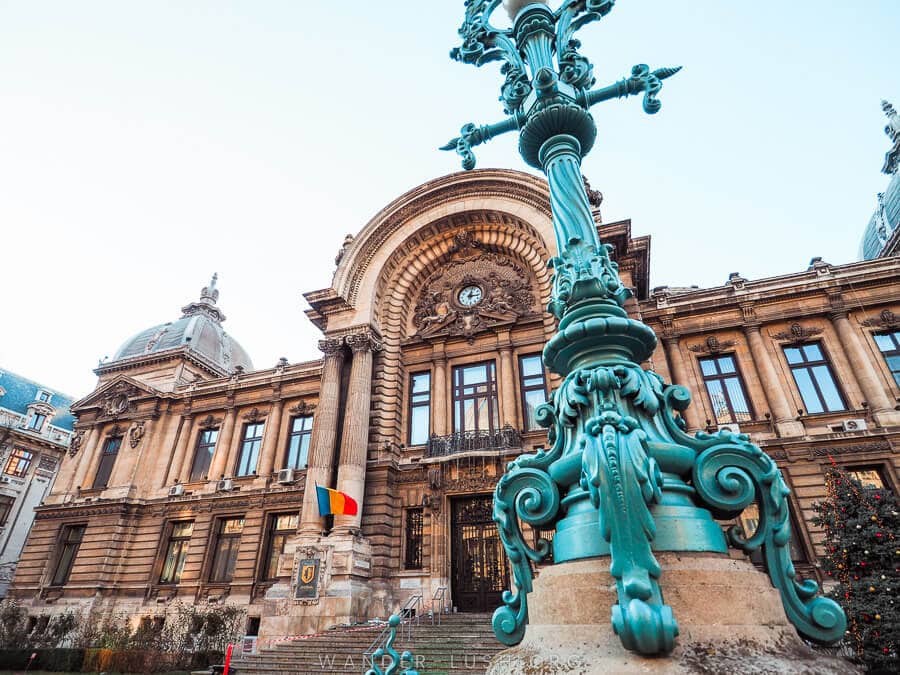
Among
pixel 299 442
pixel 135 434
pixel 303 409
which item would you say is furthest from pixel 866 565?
pixel 135 434

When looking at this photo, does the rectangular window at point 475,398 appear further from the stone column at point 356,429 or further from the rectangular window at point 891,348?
the rectangular window at point 891,348

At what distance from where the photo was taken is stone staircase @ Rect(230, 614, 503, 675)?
9.80 m

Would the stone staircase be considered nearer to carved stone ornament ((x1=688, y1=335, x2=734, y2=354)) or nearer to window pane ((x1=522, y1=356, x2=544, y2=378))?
window pane ((x1=522, y1=356, x2=544, y2=378))

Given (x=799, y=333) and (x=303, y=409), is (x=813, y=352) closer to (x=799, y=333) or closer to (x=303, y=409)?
(x=799, y=333)

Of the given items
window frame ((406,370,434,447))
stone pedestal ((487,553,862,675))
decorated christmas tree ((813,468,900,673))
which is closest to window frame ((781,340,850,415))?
decorated christmas tree ((813,468,900,673))

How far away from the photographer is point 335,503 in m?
14.8

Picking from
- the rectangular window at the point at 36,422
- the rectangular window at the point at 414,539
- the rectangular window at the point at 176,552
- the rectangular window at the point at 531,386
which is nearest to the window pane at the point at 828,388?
the rectangular window at the point at 531,386

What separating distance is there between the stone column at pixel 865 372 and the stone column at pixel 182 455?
27540mm

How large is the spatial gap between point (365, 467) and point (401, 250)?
9.21 m

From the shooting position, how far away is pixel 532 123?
207 inches

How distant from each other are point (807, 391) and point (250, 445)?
22920 mm

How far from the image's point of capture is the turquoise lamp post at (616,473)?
9.30 ft

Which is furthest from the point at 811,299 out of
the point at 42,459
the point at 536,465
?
the point at 42,459

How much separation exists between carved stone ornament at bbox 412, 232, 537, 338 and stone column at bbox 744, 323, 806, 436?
778 centimetres
